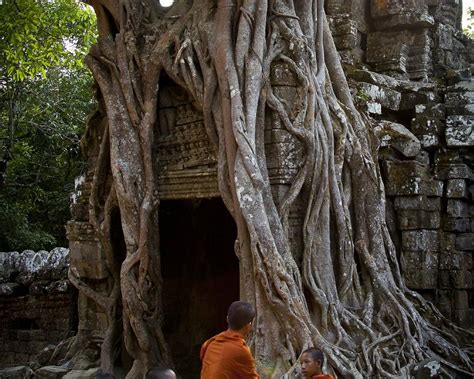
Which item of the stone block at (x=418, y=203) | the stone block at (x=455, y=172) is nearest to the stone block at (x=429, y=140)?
the stone block at (x=455, y=172)

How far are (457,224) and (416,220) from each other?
1.48 feet

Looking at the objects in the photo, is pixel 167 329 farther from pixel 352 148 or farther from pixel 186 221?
pixel 352 148

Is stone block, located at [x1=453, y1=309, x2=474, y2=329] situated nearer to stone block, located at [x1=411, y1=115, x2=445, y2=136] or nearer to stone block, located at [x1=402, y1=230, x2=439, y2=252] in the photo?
stone block, located at [x1=402, y1=230, x2=439, y2=252]

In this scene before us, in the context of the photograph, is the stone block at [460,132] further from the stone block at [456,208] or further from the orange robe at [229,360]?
the orange robe at [229,360]

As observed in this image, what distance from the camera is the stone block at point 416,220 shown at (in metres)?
7.86

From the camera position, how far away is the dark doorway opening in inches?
312

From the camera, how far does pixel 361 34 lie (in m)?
9.40

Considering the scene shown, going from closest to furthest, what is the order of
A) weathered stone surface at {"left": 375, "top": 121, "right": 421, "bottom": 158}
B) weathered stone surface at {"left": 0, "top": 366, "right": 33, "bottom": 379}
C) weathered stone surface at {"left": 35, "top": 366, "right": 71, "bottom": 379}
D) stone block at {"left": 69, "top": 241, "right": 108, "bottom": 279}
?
weathered stone surface at {"left": 35, "top": 366, "right": 71, "bottom": 379} < stone block at {"left": 69, "top": 241, "right": 108, "bottom": 279} < weathered stone surface at {"left": 0, "top": 366, "right": 33, "bottom": 379} < weathered stone surface at {"left": 375, "top": 121, "right": 421, "bottom": 158}

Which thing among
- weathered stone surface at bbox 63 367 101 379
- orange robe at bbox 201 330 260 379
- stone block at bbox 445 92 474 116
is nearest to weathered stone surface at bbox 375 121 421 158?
stone block at bbox 445 92 474 116

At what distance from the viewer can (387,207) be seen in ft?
26.0

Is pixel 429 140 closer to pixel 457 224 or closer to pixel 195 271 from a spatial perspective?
pixel 457 224

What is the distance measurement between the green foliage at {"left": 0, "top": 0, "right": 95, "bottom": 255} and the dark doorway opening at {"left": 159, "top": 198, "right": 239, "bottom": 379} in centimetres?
326

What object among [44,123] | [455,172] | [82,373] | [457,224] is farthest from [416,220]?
[44,123]

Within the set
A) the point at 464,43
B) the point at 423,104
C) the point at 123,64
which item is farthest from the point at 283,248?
the point at 464,43
